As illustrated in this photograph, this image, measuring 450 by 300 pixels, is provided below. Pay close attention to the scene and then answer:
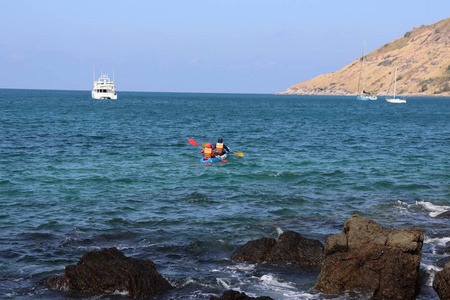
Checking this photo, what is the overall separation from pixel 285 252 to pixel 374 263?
273cm

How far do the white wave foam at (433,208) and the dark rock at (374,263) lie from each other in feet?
25.0

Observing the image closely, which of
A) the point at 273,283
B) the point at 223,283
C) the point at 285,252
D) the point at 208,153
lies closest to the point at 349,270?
the point at 273,283

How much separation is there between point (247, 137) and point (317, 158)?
50.7 ft

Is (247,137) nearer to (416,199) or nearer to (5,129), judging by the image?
(5,129)

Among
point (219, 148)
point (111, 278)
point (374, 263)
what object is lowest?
point (111, 278)

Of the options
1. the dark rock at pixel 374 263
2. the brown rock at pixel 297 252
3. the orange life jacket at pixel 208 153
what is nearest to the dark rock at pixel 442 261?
the dark rock at pixel 374 263

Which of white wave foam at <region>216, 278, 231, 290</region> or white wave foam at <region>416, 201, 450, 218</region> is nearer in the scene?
white wave foam at <region>216, 278, 231, 290</region>

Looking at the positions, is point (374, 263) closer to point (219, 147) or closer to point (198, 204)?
point (198, 204)

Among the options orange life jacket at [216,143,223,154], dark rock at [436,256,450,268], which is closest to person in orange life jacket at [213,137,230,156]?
orange life jacket at [216,143,223,154]

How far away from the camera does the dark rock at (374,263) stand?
11.9 metres

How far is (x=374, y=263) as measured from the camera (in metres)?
12.2

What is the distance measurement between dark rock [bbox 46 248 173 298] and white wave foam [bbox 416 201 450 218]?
1150 centimetres

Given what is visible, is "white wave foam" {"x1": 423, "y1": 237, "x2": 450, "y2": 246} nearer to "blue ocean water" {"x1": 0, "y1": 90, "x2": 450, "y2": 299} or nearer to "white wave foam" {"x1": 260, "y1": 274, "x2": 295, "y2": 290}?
"blue ocean water" {"x1": 0, "y1": 90, "x2": 450, "y2": 299}

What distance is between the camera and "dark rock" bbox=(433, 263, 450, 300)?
11323 millimetres
